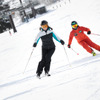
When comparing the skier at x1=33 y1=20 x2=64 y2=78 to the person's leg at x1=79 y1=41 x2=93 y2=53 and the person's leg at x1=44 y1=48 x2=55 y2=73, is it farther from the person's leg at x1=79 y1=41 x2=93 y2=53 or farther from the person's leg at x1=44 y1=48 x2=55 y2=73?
the person's leg at x1=79 y1=41 x2=93 y2=53

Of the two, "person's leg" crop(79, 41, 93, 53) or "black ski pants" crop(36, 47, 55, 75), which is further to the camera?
"person's leg" crop(79, 41, 93, 53)

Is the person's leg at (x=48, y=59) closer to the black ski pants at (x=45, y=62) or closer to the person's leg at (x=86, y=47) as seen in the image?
the black ski pants at (x=45, y=62)

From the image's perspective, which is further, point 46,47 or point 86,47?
point 86,47

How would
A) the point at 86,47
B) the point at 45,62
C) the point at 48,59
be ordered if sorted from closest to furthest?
the point at 48,59 → the point at 45,62 → the point at 86,47

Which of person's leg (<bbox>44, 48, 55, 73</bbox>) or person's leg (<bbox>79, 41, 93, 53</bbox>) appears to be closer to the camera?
person's leg (<bbox>44, 48, 55, 73</bbox>)

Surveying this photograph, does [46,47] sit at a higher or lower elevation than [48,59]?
higher

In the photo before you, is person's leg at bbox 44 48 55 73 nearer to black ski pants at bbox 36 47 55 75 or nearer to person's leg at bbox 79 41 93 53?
black ski pants at bbox 36 47 55 75

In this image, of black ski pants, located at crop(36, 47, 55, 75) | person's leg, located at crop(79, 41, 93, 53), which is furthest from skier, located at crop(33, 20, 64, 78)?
person's leg, located at crop(79, 41, 93, 53)

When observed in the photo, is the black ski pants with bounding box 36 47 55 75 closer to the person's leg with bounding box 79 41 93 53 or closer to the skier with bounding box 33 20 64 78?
the skier with bounding box 33 20 64 78

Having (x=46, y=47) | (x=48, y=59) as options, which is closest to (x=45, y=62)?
(x=48, y=59)

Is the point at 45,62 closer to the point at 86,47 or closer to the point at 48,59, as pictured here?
the point at 48,59

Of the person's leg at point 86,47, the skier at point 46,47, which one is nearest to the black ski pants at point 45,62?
the skier at point 46,47

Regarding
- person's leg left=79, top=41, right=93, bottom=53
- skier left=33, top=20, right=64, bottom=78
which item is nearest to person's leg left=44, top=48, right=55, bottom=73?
skier left=33, top=20, right=64, bottom=78

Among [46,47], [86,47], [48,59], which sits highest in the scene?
[46,47]
